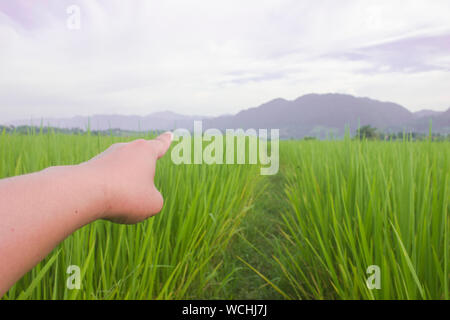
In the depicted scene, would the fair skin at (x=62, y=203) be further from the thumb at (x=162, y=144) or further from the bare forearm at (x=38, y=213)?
the thumb at (x=162, y=144)

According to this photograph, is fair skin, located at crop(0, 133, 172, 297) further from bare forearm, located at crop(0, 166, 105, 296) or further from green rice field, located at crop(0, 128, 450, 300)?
green rice field, located at crop(0, 128, 450, 300)

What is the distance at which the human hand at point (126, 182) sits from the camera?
56 cm

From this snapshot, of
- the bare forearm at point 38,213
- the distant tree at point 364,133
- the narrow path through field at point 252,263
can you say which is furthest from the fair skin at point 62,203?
the distant tree at point 364,133

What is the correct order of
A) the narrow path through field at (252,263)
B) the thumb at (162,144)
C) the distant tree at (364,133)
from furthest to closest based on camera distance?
the distant tree at (364,133)
the narrow path through field at (252,263)
the thumb at (162,144)

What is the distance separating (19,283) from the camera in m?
0.66

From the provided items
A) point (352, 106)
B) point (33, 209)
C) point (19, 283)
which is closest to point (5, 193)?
point (33, 209)

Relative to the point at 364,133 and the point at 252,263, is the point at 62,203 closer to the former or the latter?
the point at 252,263

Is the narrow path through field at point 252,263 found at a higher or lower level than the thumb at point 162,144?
lower

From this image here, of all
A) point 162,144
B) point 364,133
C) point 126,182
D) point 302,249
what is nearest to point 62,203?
point 126,182

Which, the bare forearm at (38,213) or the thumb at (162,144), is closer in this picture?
the bare forearm at (38,213)

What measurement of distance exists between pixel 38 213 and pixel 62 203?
0.04 metres

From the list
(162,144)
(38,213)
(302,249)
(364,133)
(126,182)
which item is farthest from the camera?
(364,133)

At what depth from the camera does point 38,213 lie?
40 cm
